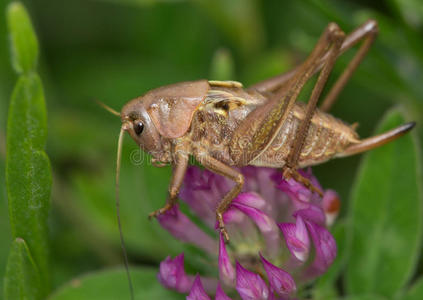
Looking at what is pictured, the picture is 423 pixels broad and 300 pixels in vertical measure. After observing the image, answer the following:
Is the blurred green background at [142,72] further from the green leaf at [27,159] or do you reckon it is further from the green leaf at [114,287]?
the green leaf at [27,159]

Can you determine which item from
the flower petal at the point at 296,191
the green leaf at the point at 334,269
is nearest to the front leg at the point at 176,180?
the flower petal at the point at 296,191

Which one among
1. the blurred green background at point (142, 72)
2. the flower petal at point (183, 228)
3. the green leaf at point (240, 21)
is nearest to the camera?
the flower petal at point (183, 228)

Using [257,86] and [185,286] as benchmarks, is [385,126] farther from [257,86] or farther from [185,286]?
[185,286]

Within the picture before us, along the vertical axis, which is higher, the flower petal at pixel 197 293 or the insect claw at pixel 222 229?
the insect claw at pixel 222 229

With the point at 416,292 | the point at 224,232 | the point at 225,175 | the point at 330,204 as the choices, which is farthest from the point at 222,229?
the point at 416,292

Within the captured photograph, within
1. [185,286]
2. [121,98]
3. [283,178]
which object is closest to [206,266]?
[185,286]

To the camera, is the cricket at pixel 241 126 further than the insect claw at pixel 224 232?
Yes
